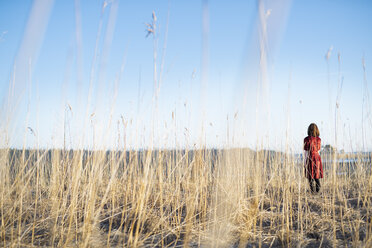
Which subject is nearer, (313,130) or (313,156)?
(313,156)

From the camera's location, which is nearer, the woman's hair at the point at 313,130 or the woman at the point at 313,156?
the woman at the point at 313,156

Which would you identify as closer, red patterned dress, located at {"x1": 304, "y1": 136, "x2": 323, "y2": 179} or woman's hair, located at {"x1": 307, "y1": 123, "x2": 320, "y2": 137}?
red patterned dress, located at {"x1": 304, "y1": 136, "x2": 323, "y2": 179}

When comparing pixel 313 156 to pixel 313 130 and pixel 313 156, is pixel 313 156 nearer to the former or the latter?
pixel 313 156

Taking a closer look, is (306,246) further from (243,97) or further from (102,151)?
(102,151)

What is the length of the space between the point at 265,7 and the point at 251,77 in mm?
216

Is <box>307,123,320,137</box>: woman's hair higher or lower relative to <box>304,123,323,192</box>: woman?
higher

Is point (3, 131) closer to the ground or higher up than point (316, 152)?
higher up

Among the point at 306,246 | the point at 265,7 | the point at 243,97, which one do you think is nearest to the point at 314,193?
the point at 306,246

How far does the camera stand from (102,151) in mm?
1193

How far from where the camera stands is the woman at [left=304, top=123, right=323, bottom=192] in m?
2.58

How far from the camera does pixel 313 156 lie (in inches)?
107

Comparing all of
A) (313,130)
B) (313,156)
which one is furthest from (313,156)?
(313,130)

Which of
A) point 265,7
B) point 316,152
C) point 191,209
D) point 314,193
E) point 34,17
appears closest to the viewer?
point 265,7

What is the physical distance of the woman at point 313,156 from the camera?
2583 millimetres
